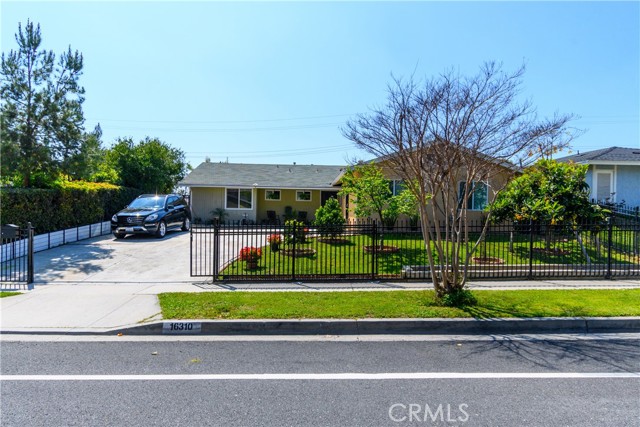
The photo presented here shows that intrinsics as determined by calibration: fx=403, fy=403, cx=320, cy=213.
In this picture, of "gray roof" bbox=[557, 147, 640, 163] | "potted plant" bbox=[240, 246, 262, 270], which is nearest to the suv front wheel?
"potted plant" bbox=[240, 246, 262, 270]

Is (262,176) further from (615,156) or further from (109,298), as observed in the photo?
(615,156)

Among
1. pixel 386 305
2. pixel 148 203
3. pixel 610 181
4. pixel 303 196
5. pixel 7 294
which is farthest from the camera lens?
pixel 303 196

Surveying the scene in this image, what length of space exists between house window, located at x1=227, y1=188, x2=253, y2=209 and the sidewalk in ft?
47.0

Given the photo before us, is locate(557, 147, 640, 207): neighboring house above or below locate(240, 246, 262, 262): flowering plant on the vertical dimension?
above

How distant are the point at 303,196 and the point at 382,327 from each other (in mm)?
18523

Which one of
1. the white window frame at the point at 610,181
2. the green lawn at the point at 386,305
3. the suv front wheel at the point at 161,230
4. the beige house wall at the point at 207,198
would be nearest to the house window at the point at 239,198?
the beige house wall at the point at 207,198

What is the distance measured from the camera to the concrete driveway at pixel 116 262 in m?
9.73

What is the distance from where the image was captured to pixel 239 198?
2344 cm

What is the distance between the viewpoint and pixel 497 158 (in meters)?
A: 7.45

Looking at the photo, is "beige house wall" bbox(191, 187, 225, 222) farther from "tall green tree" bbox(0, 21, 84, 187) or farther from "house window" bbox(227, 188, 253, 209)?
"tall green tree" bbox(0, 21, 84, 187)

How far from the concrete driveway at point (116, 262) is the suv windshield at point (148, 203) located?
1.86 metres

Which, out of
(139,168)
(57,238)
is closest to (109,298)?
(57,238)

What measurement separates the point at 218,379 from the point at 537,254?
11.4 m

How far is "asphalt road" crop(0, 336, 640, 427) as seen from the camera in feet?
11.9
